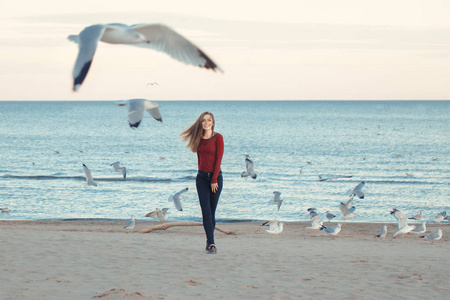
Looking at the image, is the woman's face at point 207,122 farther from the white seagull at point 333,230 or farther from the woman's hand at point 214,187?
the white seagull at point 333,230

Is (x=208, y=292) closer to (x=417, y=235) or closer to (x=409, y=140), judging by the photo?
(x=417, y=235)

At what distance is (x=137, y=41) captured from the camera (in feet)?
9.78

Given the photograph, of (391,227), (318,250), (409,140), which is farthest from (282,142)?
(318,250)

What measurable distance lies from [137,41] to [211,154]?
4011 mm

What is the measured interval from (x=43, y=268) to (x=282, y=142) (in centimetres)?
4952

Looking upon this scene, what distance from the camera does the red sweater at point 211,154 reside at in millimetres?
6917

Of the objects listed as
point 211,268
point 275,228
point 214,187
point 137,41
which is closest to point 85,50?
point 137,41

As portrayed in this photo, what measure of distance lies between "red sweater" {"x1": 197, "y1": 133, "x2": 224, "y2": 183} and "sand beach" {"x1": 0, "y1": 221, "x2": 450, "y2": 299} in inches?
49.8

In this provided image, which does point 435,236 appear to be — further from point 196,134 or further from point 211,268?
point 196,134

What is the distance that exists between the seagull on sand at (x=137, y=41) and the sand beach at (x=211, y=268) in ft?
9.62

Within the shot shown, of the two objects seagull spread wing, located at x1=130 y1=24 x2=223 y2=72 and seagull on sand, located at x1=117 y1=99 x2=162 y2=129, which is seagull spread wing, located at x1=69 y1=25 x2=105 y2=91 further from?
seagull on sand, located at x1=117 y1=99 x2=162 y2=129

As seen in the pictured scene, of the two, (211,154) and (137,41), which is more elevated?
(137,41)

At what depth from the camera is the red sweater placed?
272 inches

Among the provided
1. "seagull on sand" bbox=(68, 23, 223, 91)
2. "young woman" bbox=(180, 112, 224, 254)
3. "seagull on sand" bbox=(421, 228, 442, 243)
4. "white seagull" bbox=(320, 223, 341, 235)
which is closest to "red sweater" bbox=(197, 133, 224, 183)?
"young woman" bbox=(180, 112, 224, 254)
